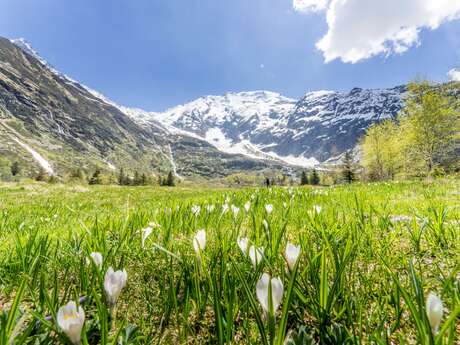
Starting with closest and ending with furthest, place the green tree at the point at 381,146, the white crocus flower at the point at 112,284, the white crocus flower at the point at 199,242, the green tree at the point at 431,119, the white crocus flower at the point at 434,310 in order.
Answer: the white crocus flower at the point at 434,310 < the white crocus flower at the point at 112,284 < the white crocus flower at the point at 199,242 < the green tree at the point at 431,119 < the green tree at the point at 381,146

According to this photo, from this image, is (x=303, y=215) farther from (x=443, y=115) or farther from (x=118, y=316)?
(x=443, y=115)

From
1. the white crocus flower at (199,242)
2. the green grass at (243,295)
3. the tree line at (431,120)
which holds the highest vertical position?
the tree line at (431,120)

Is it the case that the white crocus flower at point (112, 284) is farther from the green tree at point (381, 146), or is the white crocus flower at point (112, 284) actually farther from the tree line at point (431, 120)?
the green tree at point (381, 146)

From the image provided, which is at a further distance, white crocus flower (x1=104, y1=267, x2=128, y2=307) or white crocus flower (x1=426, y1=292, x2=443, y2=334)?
white crocus flower (x1=104, y1=267, x2=128, y2=307)

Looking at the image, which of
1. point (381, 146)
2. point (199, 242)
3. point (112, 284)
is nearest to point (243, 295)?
point (199, 242)

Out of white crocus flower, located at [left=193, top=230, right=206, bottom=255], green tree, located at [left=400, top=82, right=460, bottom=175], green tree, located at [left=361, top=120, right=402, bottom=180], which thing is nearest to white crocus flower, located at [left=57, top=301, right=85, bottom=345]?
white crocus flower, located at [left=193, top=230, right=206, bottom=255]

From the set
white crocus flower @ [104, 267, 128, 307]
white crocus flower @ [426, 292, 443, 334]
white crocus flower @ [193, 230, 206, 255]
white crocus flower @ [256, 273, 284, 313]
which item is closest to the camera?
white crocus flower @ [426, 292, 443, 334]

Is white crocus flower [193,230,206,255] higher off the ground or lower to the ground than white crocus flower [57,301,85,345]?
higher

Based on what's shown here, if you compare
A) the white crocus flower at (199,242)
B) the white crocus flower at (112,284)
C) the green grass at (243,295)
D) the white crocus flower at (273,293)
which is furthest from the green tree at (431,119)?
the white crocus flower at (112,284)

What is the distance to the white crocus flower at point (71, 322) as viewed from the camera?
2.85 feet

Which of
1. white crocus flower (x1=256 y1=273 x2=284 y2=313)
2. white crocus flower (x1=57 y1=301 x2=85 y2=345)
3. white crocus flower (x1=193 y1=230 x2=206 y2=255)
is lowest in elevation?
white crocus flower (x1=57 y1=301 x2=85 y2=345)

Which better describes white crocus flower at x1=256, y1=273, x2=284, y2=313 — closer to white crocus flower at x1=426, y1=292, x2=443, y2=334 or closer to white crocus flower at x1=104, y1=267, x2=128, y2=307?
white crocus flower at x1=426, y1=292, x2=443, y2=334

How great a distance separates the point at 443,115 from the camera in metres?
34.3

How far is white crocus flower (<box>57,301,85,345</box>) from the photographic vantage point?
87 centimetres
